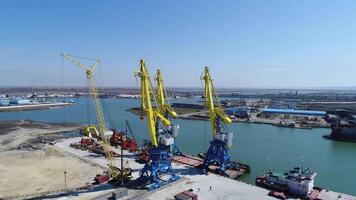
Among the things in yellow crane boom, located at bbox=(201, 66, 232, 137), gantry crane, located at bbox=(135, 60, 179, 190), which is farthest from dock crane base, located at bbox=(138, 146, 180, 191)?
yellow crane boom, located at bbox=(201, 66, 232, 137)

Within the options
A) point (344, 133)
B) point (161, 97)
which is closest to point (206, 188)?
point (161, 97)

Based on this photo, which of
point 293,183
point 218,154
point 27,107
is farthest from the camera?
point 27,107

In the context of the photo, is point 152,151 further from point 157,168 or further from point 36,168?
point 36,168

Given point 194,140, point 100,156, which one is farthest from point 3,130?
point 194,140

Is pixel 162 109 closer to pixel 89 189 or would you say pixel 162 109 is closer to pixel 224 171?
pixel 224 171

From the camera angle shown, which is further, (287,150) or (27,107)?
(27,107)

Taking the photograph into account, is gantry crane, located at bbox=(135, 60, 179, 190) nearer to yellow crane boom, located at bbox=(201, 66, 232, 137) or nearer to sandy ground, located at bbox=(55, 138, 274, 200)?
sandy ground, located at bbox=(55, 138, 274, 200)

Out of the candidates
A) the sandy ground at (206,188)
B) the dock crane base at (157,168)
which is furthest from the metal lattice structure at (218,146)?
the dock crane base at (157,168)
